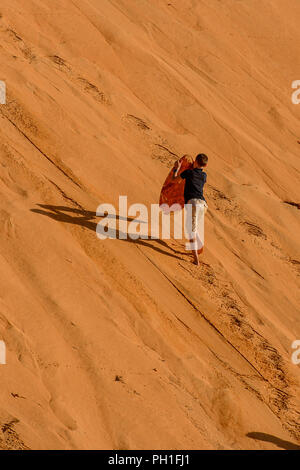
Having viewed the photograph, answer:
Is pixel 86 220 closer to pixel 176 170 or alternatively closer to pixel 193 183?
pixel 176 170

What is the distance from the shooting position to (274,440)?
19.3 ft

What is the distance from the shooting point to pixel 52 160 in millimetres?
8156

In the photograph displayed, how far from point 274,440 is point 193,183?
290 centimetres

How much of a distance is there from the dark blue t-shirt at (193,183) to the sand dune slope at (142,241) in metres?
0.72

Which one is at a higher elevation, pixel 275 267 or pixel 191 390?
pixel 275 267

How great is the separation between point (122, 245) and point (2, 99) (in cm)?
281

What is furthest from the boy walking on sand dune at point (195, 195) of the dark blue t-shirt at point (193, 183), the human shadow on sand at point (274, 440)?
the human shadow on sand at point (274, 440)

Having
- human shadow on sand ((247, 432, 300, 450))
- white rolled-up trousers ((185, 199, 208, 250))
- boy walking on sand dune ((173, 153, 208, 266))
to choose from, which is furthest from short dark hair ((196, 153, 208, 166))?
human shadow on sand ((247, 432, 300, 450))

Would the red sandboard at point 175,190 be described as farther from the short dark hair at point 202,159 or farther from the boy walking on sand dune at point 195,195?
the short dark hair at point 202,159

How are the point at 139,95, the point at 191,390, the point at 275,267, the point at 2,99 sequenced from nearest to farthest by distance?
1. the point at 191,390
2. the point at 275,267
3. the point at 2,99
4. the point at 139,95

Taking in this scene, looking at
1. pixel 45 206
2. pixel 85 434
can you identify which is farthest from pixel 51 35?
pixel 85 434

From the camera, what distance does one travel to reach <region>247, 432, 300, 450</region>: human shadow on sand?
585cm
